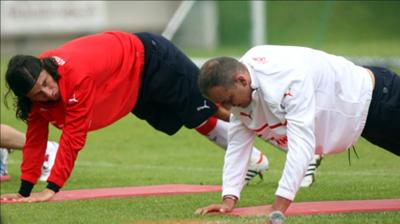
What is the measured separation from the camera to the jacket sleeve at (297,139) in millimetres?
6493

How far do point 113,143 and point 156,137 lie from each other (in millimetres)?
622

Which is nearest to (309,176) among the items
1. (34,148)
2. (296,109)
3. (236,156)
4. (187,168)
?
(236,156)

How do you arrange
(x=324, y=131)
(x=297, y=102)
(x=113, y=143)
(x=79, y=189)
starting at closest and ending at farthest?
(x=297, y=102) < (x=324, y=131) < (x=79, y=189) < (x=113, y=143)

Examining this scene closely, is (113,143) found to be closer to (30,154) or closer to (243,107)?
(30,154)

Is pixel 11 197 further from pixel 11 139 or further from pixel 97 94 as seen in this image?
pixel 11 139

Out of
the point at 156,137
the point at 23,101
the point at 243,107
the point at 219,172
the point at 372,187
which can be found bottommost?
the point at 156,137

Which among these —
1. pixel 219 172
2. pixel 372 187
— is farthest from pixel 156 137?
pixel 372 187

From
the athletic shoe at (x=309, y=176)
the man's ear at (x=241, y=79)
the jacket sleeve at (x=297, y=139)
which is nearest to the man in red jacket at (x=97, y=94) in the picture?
the athletic shoe at (x=309, y=176)

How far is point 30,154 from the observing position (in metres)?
8.44

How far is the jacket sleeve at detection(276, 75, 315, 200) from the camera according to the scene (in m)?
6.49

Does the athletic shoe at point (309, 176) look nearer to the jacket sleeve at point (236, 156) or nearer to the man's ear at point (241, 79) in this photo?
the jacket sleeve at point (236, 156)

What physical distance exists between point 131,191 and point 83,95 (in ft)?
4.30

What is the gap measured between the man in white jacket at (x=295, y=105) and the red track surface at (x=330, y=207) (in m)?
0.23

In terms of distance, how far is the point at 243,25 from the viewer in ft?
63.4
